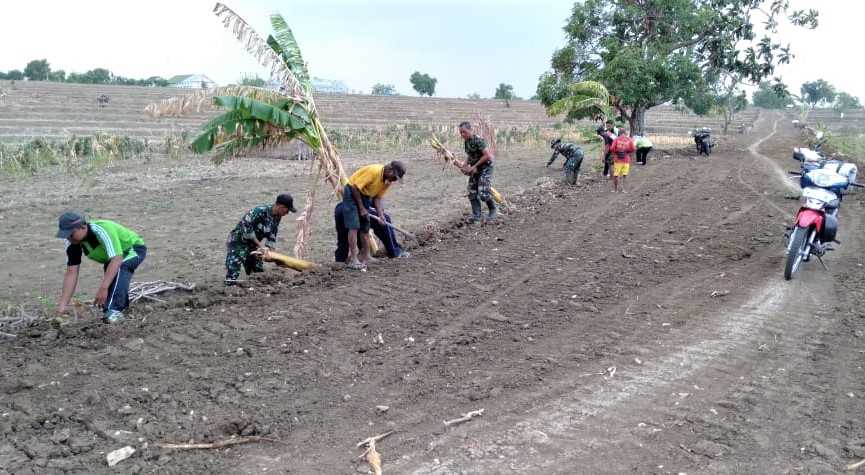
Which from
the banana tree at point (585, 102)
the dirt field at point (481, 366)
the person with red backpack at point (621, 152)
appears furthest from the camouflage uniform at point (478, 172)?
the banana tree at point (585, 102)

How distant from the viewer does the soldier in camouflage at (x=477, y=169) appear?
34.0 ft

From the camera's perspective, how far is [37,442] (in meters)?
3.99

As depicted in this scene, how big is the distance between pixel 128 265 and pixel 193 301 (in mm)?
702

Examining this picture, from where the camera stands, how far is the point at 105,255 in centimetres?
623

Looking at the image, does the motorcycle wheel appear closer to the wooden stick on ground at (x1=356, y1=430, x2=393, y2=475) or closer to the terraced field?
the wooden stick on ground at (x1=356, y1=430, x2=393, y2=475)

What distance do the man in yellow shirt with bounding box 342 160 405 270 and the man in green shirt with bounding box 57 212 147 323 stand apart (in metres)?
2.33

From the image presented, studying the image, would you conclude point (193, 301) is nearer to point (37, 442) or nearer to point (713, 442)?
point (37, 442)

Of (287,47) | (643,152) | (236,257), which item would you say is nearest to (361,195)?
(236,257)

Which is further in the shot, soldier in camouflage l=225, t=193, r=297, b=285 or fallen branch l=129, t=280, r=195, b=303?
soldier in camouflage l=225, t=193, r=297, b=285

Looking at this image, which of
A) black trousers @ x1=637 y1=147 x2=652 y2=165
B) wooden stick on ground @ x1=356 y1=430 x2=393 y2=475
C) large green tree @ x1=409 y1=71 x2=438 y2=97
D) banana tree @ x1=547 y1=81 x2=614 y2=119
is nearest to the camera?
wooden stick on ground @ x1=356 y1=430 x2=393 y2=475

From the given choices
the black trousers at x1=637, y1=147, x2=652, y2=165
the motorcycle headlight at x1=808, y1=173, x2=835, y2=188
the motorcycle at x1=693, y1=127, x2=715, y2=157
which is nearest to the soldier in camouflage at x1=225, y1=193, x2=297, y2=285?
the motorcycle headlight at x1=808, y1=173, x2=835, y2=188

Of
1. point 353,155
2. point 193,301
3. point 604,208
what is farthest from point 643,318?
point 353,155

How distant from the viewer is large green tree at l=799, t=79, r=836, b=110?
91688 mm

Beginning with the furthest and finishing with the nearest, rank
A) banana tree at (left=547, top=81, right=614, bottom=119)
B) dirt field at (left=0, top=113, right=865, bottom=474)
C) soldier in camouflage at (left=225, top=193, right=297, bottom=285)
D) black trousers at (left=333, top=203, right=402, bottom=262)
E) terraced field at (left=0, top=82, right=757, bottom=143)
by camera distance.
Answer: terraced field at (left=0, top=82, right=757, bottom=143) < banana tree at (left=547, top=81, right=614, bottom=119) < black trousers at (left=333, top=203, right=402, bottom=262) < soldier in camouflage at (left=225, top=193, right=297, bottom=285) < dirt field at (left=0, top=113, right=865, bottom=474)
